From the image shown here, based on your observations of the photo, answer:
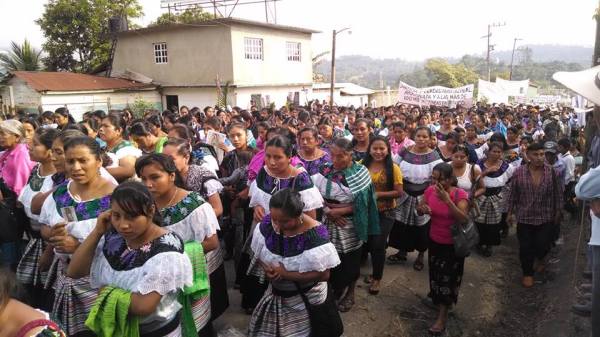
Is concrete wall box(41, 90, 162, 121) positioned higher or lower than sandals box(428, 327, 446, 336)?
higher

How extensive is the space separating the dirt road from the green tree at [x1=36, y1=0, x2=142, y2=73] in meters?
23.6

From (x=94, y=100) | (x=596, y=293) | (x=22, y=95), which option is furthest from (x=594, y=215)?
(x=22, y=95)

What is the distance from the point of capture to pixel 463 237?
3.80 meters

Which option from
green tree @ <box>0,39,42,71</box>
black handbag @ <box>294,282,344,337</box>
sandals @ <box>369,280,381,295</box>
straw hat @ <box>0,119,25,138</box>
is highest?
green tree @ <box>0,39,42,71</box>

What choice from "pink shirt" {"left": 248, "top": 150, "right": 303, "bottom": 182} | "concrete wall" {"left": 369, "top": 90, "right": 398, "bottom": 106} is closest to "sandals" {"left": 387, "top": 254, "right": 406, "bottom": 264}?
"pink shirt" {"left": 248, "top": 150, "right": 303, "bottom": 182}

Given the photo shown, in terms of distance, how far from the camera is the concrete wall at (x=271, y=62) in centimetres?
2101

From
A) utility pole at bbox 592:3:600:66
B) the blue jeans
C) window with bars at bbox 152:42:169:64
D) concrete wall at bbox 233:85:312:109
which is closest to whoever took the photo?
the blue jeans

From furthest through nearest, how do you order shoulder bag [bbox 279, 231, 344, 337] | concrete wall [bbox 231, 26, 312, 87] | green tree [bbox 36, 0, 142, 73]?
green tree [bbox 36, 0, 142, 73] → concrete wall [bbox 231, 26, 312, 87] → shoulder bag [bbox 279, 231, 344, 337]

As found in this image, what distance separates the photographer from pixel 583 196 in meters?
2.92

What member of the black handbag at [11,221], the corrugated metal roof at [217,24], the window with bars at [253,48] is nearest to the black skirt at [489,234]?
the black handbag at [11,221]

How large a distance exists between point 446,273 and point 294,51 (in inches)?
869

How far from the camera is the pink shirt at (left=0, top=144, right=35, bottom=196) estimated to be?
165 inches

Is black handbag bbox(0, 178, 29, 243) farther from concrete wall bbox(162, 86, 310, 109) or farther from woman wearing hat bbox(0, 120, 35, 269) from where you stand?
concrete wall bbox(162, 86, 310, 109)

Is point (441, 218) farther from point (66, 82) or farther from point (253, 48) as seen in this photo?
point (253, 48)
